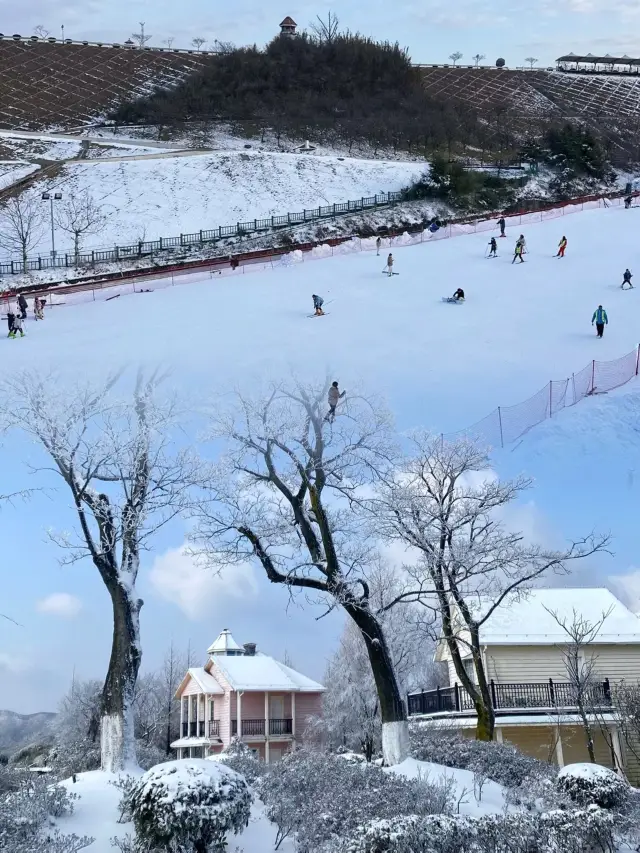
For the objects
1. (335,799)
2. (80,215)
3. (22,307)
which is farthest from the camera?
(80,215)

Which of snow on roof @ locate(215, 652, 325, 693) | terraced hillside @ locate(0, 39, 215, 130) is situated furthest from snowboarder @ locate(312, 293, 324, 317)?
terraced hillside @ locate(0, 39, 215, 130)

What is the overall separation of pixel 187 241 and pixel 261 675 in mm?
28150

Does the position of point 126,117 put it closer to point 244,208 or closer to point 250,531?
point 244,208

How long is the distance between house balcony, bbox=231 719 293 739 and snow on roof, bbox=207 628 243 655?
12.9 ft

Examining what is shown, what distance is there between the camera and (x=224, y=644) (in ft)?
119

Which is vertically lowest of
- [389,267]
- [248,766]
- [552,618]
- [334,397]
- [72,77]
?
[248,766]

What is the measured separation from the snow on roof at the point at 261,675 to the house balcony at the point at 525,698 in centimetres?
894

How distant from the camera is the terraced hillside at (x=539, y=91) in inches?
4253

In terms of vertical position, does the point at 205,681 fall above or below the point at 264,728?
above

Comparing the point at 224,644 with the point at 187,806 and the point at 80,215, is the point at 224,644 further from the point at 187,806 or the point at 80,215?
the point at 80,215

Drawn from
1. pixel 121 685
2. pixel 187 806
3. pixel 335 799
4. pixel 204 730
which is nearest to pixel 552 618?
pixel 204 730

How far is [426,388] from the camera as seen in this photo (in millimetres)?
20562

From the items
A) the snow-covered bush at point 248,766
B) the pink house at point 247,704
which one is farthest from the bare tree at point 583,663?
the pink house at point 247,704

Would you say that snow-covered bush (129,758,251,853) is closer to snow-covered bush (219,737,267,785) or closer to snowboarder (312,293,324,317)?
snow-covered bush (219,737,267,785)
